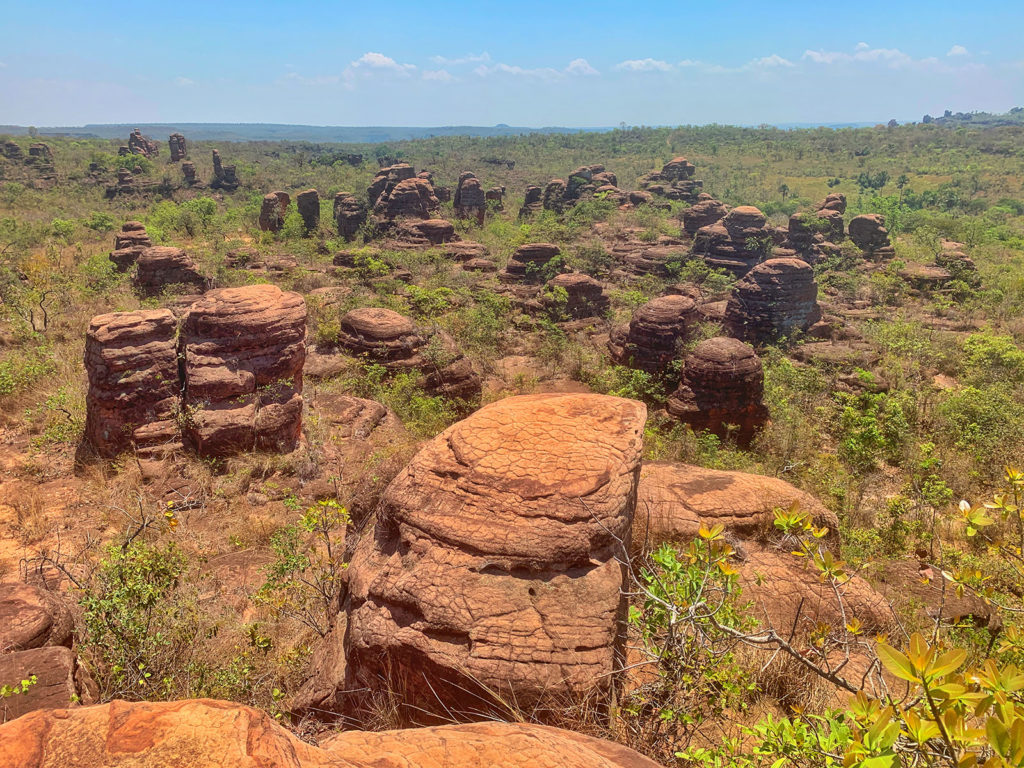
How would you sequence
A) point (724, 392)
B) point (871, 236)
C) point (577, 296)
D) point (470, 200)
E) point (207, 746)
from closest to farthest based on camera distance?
point (207, 746), point (724, 392), point (577, 296), point (871, 236), point (470, 200)

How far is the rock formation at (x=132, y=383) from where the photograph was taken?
7.36 m

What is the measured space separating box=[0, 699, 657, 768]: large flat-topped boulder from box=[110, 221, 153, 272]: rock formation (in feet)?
69.0

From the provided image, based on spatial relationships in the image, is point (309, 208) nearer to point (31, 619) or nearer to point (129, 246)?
point (129, 246)

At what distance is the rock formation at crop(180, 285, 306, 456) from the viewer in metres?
7.73

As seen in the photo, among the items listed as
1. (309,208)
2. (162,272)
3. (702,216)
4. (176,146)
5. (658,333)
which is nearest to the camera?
(658,333)

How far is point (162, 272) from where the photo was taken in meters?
16.5

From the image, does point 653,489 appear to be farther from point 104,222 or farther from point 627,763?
point 104,222

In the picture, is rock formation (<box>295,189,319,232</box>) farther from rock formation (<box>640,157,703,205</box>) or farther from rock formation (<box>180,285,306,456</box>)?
rock formation (<box>180,285,306,456</box>)

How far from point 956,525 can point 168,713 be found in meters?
9.21

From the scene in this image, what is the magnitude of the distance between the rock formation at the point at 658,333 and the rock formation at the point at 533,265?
843 cm

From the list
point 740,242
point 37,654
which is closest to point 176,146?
point 740,242

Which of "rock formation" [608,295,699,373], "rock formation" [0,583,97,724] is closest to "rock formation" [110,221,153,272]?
"rock formation" [608,295,699,373]

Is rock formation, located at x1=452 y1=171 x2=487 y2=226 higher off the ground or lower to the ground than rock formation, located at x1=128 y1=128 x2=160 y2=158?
lower

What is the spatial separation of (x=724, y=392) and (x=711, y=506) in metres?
6.00
